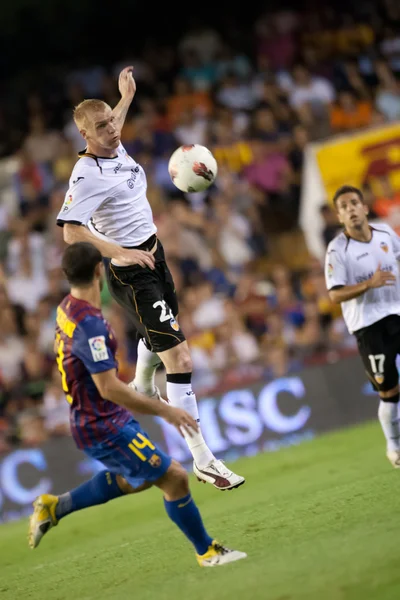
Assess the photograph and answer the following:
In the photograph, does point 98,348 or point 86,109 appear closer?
point 98,348

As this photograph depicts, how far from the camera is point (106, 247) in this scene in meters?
7.30

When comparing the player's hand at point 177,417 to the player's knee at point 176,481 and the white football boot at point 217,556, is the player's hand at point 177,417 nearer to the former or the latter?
the player's knee at point 176,481

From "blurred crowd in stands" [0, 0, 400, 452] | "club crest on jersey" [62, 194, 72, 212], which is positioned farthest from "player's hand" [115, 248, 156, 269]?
"blurred crowd in stands" [0, 0, 400, 452]

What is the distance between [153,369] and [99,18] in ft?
41.1

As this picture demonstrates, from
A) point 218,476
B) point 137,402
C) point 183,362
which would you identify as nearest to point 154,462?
point 137,402

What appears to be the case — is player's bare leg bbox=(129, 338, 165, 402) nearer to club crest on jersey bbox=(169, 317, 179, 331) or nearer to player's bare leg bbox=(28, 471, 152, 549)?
club crest on jersey bbox=(169, 317, 179, 331)

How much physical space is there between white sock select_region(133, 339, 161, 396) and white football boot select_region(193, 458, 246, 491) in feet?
3.24

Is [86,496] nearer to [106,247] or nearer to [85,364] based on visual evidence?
[85,364]

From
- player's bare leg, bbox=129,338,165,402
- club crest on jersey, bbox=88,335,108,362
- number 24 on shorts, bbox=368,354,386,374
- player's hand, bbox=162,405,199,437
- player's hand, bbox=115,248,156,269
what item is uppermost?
player's hand, bbox=115,248,156,269

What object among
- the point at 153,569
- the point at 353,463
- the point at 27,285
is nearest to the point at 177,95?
the point at 27,285

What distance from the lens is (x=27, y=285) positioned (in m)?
15.4

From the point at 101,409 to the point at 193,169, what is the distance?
8.62 feet

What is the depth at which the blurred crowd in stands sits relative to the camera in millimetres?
14125

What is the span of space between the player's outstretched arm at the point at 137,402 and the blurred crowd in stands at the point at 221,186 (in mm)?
6957
